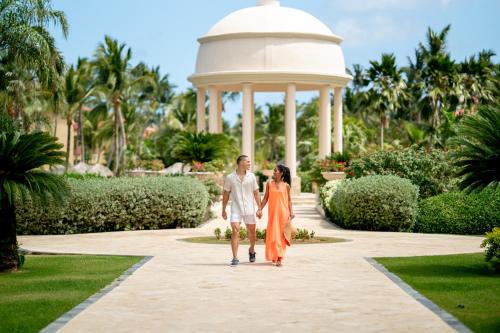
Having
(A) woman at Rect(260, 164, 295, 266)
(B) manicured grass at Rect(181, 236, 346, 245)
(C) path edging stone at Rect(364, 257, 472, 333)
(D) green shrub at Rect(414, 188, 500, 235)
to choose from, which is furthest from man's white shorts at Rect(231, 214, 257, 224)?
(D) green shrub at Rect(414, 188, 500, 235)

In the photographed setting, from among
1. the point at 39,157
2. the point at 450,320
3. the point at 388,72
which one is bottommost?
the point at 450,320

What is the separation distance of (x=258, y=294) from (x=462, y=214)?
14035 millimetres

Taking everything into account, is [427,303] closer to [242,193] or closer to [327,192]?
[242,193]

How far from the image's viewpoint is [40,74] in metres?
32.6

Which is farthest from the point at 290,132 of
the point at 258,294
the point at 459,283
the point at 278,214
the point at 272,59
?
the point at 258,294

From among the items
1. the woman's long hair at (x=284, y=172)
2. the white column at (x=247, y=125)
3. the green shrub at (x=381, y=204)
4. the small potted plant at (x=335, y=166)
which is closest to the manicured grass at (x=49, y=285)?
the woman's long hair at (x=284, y=172)

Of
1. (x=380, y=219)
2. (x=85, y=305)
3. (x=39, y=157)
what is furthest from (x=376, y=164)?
(x=85, y=305)

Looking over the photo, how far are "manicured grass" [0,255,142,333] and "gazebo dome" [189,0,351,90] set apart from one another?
85.4 ft

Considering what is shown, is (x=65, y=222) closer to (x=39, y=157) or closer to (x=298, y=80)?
(x=39, y=157)

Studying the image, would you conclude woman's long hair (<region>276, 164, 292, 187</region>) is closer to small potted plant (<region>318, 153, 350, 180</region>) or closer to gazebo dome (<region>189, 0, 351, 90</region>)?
small potted plant (<region>318, 153, 350, 180</region>)

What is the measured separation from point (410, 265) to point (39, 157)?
6.21 meters

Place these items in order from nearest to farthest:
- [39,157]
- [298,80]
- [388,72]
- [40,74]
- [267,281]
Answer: [267,281]
[39,157]
[40,74]
[298,80]
[388,72]

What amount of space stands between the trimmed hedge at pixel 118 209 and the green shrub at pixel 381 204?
13.8ft

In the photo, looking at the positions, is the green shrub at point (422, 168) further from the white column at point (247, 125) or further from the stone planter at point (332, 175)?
the white column at point (247, 125)
